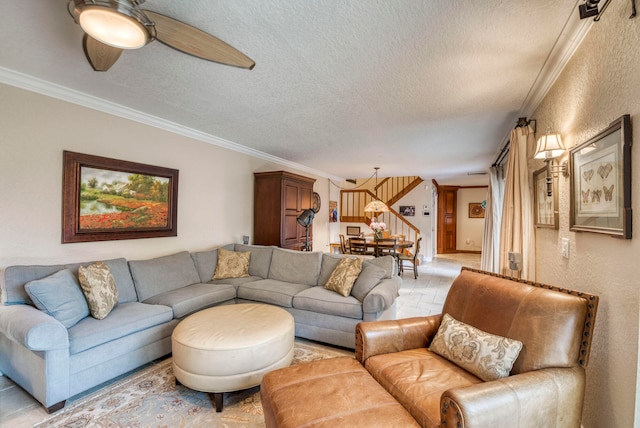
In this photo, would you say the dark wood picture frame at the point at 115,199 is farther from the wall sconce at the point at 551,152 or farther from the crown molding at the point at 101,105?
the wall sconce at the point at 551,152

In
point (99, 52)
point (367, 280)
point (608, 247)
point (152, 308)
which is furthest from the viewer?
point (367, 280)

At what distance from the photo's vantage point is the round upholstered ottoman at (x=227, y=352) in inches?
75.7

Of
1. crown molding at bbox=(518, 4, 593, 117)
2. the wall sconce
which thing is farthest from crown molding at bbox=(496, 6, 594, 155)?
the wall sconce

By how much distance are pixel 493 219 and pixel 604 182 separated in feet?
11.4

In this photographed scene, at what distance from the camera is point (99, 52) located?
166 centimetres

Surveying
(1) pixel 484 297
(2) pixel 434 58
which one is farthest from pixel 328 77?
(1) pixel 484 297

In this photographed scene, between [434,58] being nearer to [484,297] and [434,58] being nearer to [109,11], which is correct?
[484,297]

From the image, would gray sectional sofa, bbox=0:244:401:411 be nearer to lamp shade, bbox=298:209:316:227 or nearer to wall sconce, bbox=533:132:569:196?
lamp shade, bbox=298:209:316:227

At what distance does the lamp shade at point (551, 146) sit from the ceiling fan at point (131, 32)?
2.07 metres

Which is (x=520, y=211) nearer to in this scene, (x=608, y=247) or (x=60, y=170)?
(x=608, y=247)

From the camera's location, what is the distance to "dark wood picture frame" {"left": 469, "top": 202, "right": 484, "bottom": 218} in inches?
387

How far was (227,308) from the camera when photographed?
103 inches

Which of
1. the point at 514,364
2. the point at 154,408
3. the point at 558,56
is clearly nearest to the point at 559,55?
the point at 558,56

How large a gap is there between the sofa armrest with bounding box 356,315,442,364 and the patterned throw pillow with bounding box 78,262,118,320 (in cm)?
212
